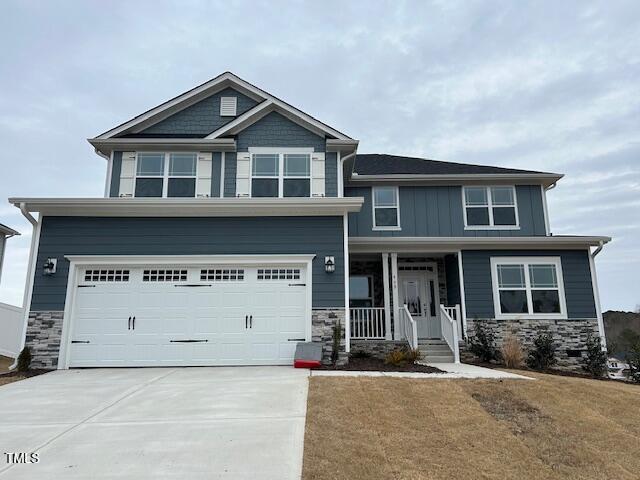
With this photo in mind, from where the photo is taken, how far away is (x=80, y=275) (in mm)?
9672

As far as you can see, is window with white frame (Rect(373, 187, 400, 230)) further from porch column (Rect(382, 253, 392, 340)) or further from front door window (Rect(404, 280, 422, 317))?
front door window (Rect(404, 280, 422, 317))

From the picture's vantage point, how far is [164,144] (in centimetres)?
1171

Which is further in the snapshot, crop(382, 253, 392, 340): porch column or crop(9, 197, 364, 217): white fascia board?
crop(382, 253, 392, 340): porch column

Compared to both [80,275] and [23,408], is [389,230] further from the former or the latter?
[23,408]

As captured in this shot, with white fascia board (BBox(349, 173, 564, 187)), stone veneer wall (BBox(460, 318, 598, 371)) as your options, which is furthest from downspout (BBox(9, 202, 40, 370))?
stone veneer wall (BBox(460, 318, 598, 371))

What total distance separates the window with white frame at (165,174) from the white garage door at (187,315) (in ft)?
8.79

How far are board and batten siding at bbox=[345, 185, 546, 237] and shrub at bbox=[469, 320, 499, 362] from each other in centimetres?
312

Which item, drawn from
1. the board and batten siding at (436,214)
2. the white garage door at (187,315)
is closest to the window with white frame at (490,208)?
the board and batten siding at (436,214)

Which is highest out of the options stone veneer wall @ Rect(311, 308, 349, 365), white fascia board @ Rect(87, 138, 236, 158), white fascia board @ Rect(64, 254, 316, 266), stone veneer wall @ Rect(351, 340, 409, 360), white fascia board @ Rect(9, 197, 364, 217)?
white fascia board @ Rect(87, 138, 236, 158)

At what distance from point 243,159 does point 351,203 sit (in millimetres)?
3850

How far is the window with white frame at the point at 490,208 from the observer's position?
44.5 ft

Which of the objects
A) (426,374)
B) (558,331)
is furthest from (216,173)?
(558,331)

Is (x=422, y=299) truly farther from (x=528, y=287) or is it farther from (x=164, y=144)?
(x=164, y=144)

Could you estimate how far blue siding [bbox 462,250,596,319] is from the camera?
39.1 feet
